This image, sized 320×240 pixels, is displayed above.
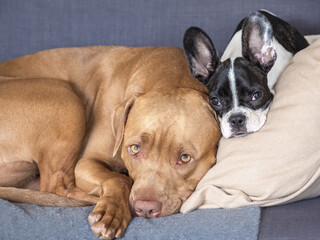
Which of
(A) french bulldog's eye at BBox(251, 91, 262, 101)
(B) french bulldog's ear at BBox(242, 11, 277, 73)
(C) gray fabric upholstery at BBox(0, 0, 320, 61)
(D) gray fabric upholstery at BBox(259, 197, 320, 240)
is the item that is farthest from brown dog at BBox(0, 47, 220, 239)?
(C) gray fabric upholstery at BBox(0, 0, 320, 61)

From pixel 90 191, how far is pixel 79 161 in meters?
0.27

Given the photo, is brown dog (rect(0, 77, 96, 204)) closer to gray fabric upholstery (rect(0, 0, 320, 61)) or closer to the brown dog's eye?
the brown dog's eye

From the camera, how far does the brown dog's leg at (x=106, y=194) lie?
2.50 m

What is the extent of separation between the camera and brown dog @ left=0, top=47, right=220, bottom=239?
2.68 metres

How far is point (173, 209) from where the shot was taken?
106 inches

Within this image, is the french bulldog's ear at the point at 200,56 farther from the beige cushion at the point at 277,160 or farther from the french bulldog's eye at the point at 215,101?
the beige cushion at the point at 277,160

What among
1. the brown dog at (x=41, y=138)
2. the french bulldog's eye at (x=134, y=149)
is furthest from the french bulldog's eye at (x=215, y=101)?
the brown dog at (x=41, y=138)

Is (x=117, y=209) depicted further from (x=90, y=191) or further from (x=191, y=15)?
(x=191, y=15)

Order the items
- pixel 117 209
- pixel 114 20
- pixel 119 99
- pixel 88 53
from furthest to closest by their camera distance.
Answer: pixel 114 20, pixel 88 53, pixel 119 99, pixel 117 209

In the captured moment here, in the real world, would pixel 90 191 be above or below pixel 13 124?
below

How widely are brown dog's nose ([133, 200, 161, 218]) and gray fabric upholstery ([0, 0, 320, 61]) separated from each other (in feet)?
5.91

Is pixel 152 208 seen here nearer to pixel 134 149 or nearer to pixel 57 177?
pixel 134 149

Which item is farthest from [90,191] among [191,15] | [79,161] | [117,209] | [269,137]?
[191,15]

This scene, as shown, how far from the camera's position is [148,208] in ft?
8.65
